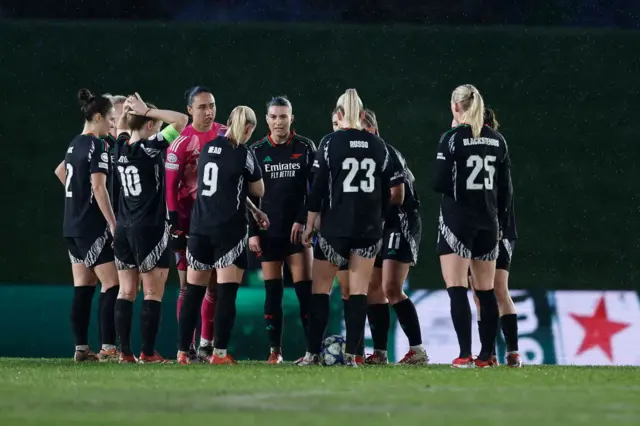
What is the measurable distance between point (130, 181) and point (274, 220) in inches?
38.1

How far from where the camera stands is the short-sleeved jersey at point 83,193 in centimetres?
828

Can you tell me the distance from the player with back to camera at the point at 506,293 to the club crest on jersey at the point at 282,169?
129 cm

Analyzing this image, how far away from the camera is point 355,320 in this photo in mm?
7578

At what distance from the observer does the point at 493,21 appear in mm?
11734

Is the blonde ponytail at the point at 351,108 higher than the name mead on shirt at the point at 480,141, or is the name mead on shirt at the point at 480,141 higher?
the blonde ponytail at the point at 351,108

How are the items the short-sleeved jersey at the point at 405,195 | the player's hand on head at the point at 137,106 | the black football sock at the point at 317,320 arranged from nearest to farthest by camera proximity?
1. the black football sock at the point at 317,320
2. the player's hand on head at the point at 137,106
3. the short-sleeved jersey at the point at 405,195

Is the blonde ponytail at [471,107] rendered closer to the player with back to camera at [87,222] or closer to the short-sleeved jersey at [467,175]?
the short-sleeved jersey at [467,175]

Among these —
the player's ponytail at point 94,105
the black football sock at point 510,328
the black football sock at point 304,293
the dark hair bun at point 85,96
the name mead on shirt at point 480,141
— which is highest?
the dark hair bun at point 85,96

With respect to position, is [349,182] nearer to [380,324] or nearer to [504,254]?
[504,254]

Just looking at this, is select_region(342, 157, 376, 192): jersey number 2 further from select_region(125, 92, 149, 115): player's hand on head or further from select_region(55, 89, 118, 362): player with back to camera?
select_region(55, 89, 118, 362): player with back to camera

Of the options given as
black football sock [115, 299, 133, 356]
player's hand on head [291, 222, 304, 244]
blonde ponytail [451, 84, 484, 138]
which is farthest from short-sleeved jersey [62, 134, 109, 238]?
blonde ponytail [451, 84, 484, 138]

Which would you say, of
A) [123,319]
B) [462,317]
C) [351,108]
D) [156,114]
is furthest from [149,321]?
[462,317]

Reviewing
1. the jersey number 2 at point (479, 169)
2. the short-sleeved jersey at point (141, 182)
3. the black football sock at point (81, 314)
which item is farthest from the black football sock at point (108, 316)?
the jersey number 2 at point (479, 169)

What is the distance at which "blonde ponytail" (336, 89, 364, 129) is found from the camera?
7543 millimetres
